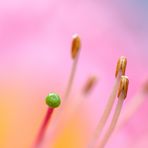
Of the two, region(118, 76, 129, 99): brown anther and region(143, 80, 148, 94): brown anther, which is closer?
region(118, 76, 129, 99): brown anther

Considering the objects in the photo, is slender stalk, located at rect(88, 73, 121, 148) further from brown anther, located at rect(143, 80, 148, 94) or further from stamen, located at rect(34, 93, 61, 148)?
brown anther, located at rect(143, 80, 148, 94)

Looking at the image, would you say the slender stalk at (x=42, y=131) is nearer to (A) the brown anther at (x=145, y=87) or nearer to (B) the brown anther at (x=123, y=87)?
(B) the brown anther at (x=123, y=87)

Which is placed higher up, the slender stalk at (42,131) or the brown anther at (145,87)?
the brown anther at (145,87)

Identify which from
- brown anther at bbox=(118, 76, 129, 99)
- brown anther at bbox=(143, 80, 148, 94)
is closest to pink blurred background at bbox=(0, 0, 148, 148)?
brown anther at bbox=(143, 80, 148, 94)

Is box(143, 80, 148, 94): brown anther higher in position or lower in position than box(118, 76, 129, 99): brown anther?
lower

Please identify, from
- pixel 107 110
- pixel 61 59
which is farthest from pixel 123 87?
pixel 61 59

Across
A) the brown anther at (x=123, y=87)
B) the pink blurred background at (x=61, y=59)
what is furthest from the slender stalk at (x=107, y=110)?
the pink blurred background at (x=61, y=59)

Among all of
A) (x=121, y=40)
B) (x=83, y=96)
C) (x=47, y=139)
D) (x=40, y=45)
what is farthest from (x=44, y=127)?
(x=121, y=40)

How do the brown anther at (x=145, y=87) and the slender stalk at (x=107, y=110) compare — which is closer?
the slender stalk at (x=107, y=110)
